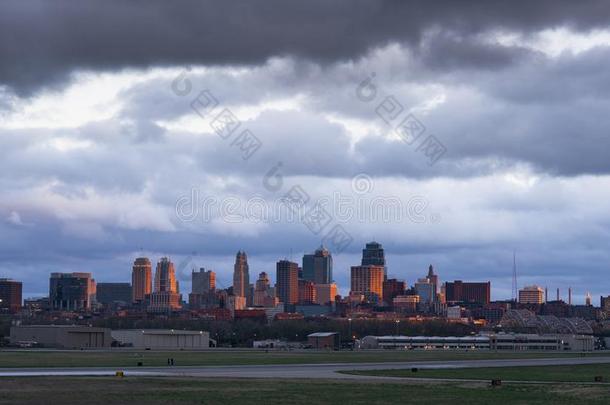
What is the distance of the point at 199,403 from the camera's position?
70.6 m

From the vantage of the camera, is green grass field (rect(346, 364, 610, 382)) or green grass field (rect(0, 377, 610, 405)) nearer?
green grass field (rect(0, 377, 610, 405))

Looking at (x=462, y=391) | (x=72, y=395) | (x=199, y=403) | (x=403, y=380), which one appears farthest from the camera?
(x=403, y=380)

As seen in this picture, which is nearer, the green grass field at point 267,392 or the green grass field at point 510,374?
the green grass field at point 267,392

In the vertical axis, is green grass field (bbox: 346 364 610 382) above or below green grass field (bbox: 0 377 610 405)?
below

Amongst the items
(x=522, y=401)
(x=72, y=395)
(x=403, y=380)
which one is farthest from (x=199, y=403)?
(x=403, y=380)

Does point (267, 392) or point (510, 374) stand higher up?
point (267, 392)

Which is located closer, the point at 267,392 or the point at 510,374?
the point at 267,392

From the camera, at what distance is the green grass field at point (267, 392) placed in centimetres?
7312

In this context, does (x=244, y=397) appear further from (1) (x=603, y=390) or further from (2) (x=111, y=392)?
(1) (x=603, y=390)

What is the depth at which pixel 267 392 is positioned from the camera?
81000 mm

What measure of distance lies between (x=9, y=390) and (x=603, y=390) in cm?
4873

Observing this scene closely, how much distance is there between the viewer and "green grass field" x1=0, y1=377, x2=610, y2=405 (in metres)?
73.1

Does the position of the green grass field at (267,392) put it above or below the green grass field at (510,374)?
above

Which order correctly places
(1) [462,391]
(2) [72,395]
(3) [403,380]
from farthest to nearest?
(3) [403,380] < (1) [462,391] < (2) [72,395]
